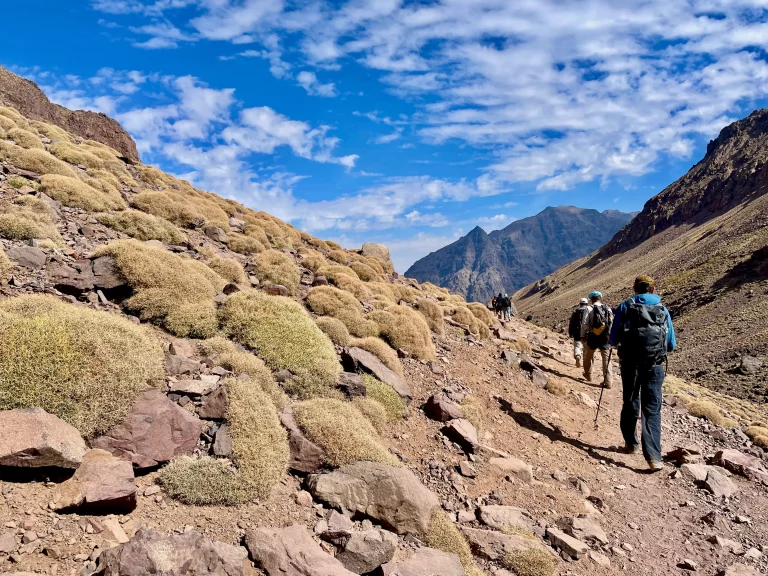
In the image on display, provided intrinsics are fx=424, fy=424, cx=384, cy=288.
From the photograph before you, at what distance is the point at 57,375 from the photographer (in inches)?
206

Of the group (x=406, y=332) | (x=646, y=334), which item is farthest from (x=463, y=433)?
(x=406, y=332)

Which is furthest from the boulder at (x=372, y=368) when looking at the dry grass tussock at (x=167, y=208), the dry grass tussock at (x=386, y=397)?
the dry grass tussock at (x=167, y=208)

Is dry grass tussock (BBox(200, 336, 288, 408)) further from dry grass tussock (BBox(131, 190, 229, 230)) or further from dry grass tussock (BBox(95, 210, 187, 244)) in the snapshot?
dry grass tussock (BBox(131, 190, 229, 230))

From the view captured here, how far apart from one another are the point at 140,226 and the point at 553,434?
1359cm

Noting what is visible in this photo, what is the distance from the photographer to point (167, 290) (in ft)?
29.9

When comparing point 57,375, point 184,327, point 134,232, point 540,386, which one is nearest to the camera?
point 57,375

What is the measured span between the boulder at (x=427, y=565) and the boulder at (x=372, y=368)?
422 cm

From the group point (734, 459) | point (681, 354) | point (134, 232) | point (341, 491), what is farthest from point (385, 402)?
point (681, 354)

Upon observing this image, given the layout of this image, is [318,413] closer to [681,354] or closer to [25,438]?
[25,438]

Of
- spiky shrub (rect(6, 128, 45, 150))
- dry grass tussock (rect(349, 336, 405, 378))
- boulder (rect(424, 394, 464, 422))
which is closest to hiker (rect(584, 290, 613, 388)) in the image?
boulder (rect(424, 394, 464, 422))

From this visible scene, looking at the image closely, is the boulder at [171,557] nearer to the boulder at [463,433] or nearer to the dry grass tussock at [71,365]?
the dry grass tussock at [71,365]

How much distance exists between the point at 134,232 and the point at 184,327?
689 cm

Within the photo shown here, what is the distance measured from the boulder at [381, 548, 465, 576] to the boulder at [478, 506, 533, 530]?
3.92ft

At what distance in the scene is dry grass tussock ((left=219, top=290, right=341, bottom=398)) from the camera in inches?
320
